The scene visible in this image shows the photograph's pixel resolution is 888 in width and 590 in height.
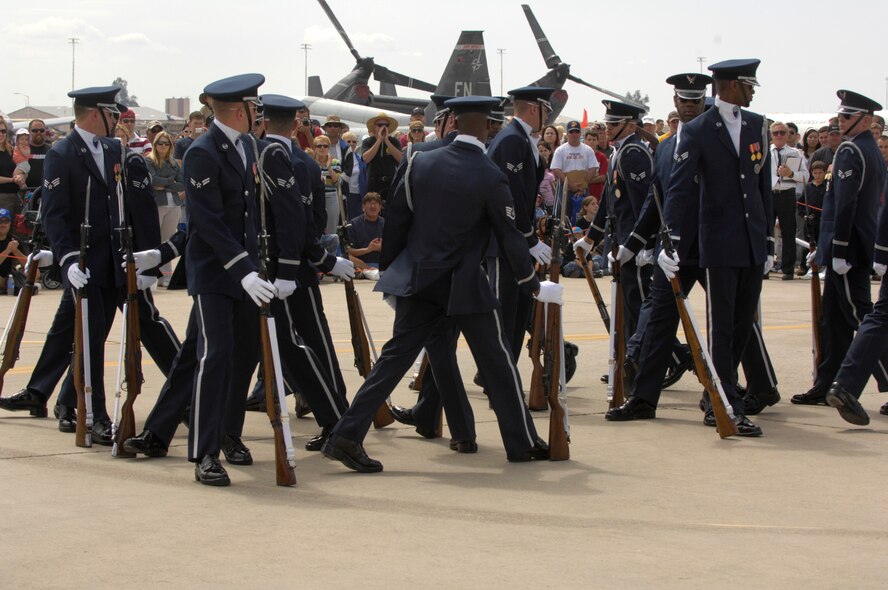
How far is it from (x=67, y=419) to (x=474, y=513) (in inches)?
124

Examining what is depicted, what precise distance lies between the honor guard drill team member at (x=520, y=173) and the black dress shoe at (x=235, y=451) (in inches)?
73.7

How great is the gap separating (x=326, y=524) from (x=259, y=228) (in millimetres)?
1898

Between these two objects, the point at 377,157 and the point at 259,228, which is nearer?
the point at 259,228

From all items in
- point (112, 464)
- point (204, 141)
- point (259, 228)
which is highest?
point (204, 141)

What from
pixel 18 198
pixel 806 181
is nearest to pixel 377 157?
pixel 18 198

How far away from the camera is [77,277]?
7441 millimetres

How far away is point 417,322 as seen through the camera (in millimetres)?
7008

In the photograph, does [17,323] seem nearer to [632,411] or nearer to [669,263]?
[632,411]

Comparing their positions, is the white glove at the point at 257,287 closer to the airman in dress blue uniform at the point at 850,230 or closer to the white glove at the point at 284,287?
the white glove at the point at 284,287

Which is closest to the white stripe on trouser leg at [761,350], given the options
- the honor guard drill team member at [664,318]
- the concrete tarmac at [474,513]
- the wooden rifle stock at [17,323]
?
the honor guard drill team member at [664,318]

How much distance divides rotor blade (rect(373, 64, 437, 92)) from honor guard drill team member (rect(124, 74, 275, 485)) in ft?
164

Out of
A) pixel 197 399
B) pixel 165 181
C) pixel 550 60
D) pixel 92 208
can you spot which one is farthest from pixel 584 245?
pixel 550 60

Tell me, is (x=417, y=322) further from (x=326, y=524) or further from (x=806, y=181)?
(x=806, y=181)

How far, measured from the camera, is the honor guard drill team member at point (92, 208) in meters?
7.66
